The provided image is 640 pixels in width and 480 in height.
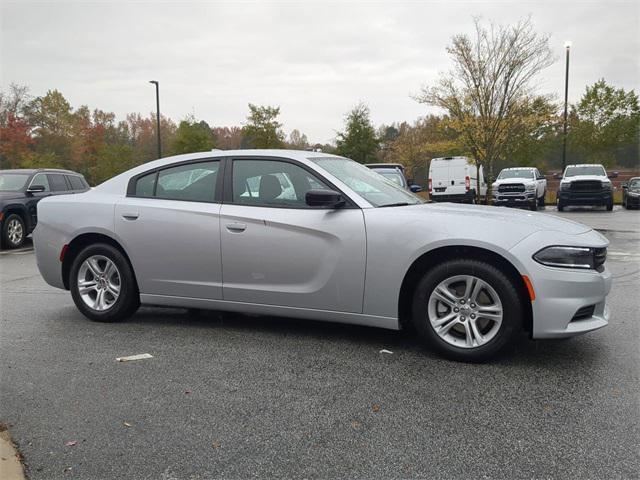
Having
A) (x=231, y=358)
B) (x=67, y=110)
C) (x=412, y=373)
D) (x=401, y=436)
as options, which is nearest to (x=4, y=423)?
Result: (x=231, y=358)

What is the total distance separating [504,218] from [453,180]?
22.1 metres

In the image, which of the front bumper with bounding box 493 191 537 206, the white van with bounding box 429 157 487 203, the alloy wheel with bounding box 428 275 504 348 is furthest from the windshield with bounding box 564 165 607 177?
the alloy wheel with bounding box 428 275 504 348

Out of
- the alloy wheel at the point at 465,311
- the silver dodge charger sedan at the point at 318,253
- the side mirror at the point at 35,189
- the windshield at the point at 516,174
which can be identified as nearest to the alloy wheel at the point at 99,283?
the silver dodge charger sedan at the point at 318,253

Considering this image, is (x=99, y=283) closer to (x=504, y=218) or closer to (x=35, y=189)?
(x=504, y=218)

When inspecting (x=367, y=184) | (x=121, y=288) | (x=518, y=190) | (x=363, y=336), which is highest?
(x=367, y=184)

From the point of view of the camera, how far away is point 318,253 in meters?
4.32

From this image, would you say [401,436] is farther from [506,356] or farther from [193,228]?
[193,228]

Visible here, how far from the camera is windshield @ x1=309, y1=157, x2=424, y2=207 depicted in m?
4.54

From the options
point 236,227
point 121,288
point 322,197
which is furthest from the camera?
point 121,288

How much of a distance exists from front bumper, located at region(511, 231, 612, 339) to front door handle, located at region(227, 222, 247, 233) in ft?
6.96

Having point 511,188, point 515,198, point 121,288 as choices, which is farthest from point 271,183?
point 511,188

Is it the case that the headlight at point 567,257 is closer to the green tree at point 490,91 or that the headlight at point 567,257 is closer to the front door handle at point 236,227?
the front door handle at point 236,227

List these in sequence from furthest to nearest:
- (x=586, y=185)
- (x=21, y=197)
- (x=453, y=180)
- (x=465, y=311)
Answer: (x=453, y=180), (x=586, y=185), (x=21, y=197), (x=465, y=311)

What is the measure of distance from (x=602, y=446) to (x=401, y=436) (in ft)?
3.23
